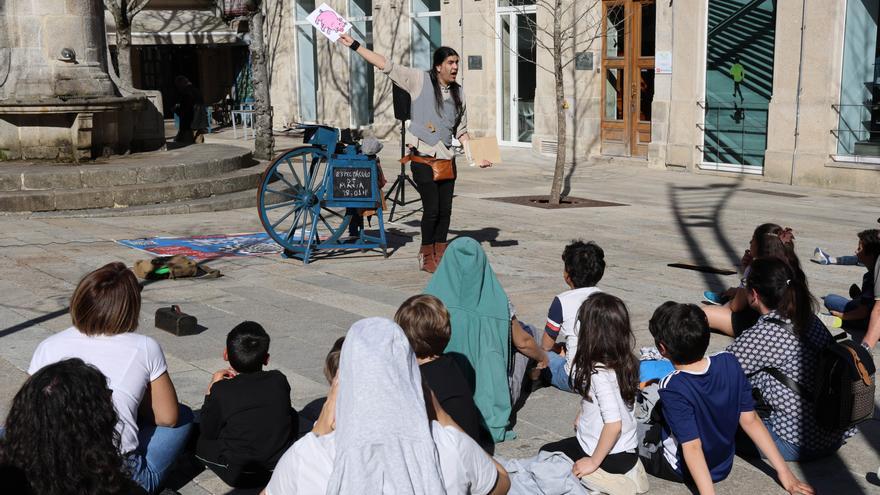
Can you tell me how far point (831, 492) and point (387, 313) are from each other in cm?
390

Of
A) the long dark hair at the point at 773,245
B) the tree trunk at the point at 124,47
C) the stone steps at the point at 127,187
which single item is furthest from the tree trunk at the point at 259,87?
the long dark hair at the point at 773,245

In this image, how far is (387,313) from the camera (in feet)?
26.6

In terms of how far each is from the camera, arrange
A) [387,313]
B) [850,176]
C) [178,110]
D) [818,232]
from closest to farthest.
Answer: [387,313], [818,232], [850,176], [178,110]

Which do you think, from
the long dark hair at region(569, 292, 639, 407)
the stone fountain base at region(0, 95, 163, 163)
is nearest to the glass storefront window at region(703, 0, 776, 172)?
the stone fountain base at region(0, 95, 163, 163)

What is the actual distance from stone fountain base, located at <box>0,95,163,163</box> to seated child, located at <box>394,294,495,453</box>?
10.4 meters

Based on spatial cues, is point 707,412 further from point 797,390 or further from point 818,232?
point 818,232

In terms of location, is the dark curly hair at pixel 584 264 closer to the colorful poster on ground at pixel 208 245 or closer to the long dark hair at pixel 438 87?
the long dark hair at pixel 438 87

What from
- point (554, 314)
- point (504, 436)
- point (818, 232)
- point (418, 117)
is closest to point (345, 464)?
point (504, 436)

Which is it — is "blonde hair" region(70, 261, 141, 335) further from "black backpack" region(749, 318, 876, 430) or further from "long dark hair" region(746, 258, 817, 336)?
"black backpack" region(749, 318, 876, 430)

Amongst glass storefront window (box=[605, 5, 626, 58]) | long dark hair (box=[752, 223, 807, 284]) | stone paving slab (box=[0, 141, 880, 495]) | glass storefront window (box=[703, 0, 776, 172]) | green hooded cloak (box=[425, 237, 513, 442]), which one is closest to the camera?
green hooded cloak (box=[425, 237, 513, 442])

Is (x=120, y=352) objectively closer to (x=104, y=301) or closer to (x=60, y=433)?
(x=104, y=301)

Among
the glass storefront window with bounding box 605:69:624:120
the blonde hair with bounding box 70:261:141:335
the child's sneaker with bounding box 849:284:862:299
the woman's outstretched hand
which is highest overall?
the woman's outstretched hand

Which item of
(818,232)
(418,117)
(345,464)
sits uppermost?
(418,117)

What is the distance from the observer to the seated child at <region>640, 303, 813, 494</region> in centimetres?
459
